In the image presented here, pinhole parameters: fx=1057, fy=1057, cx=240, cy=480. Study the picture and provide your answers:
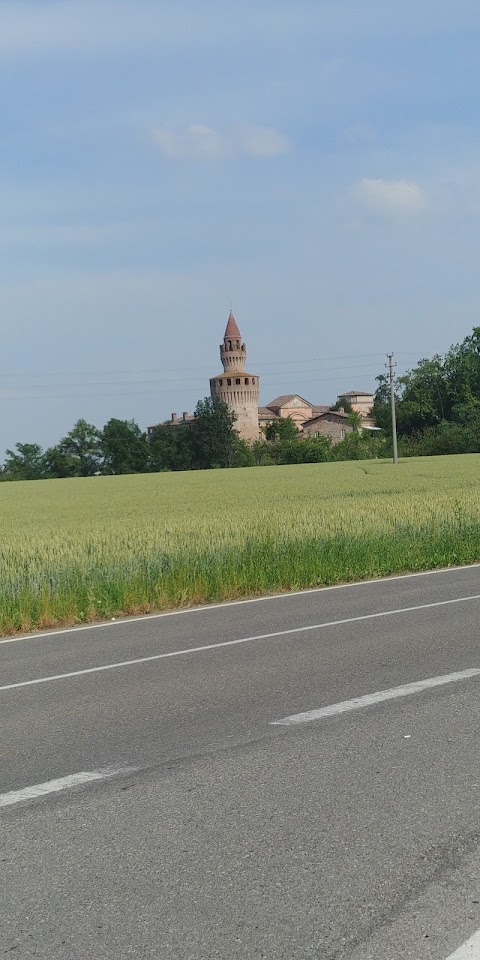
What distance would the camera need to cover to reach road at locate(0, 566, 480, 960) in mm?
3965

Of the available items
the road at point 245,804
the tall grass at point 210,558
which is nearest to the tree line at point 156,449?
the tall grass at point 210,558

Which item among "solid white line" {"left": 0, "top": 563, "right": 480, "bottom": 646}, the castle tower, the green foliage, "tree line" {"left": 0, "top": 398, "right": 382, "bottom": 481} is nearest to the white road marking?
"solid white line" {"left": 0, "top": 563, "right": 480, "bottom": 646}

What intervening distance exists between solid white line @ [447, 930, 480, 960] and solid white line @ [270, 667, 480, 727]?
127 inches

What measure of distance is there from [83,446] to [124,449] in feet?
27.6

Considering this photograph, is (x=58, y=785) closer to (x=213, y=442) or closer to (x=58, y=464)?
(x=213, y=442)

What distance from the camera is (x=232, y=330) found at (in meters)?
187

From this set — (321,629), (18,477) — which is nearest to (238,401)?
(18,477)

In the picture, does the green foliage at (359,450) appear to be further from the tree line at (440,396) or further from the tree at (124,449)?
the tree at (124,449)

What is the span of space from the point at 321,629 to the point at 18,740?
500 cm

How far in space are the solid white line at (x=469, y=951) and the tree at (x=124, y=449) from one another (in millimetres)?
145180

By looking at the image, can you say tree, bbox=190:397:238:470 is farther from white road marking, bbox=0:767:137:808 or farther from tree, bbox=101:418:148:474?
white road marking, bbox=0:767:137:808

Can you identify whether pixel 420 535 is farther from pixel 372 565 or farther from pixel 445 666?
pixel 445 666

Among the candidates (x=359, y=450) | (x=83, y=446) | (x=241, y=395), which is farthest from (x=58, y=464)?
(x=359, y=450)

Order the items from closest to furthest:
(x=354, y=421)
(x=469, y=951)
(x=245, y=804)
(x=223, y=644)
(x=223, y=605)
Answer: (x=469, y=951) < (x=245, y=804) < (x=223, y=644) < (x=223, y=605) < (x=354, y=421)
